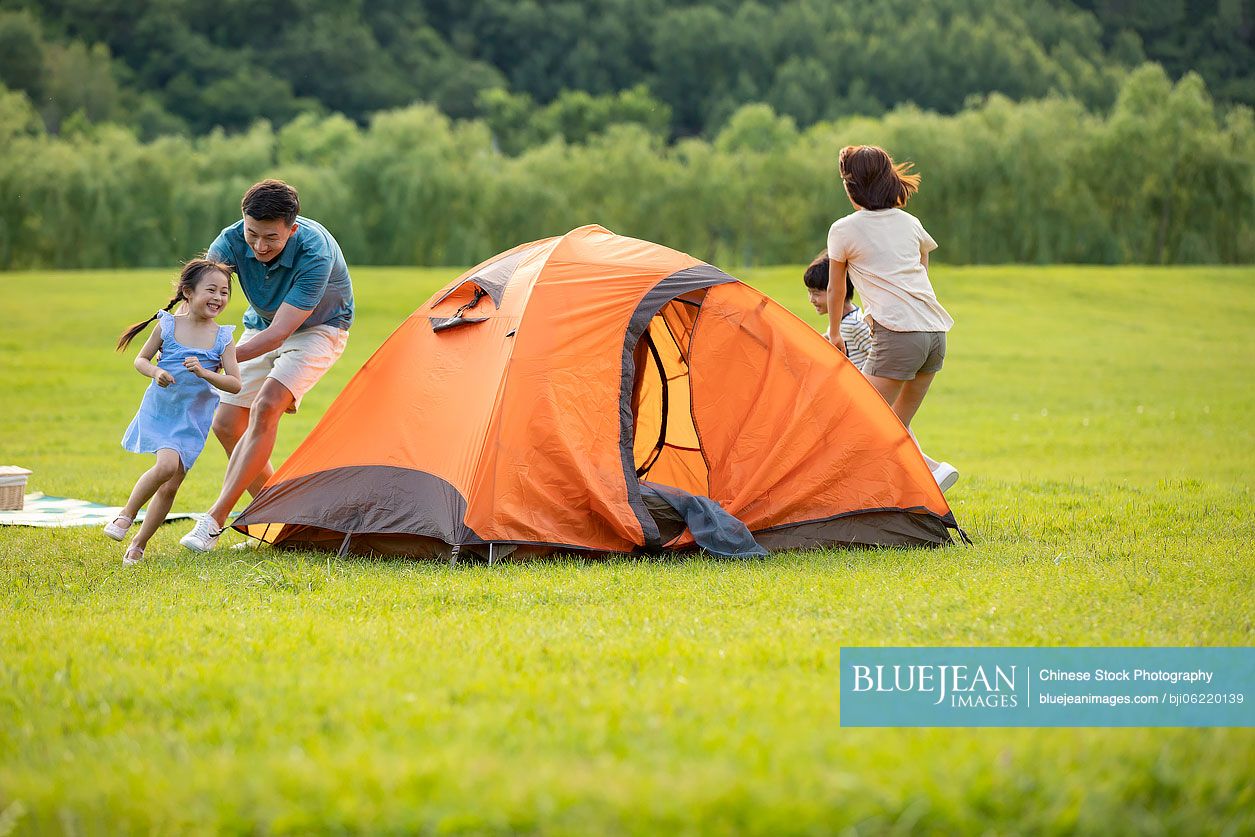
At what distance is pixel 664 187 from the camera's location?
130ft

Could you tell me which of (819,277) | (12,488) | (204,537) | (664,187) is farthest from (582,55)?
(204,537)

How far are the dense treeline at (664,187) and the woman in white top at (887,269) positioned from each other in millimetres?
31763

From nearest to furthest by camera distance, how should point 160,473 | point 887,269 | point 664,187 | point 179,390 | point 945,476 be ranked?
point 160,473 < point 179,390 < point 887,269 < point 945,476 < point 664,187

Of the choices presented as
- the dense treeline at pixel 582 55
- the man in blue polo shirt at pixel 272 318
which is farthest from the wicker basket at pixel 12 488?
the dense treeline at pixel 582 55

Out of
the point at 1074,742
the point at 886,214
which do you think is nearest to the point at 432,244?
the point at 886,214

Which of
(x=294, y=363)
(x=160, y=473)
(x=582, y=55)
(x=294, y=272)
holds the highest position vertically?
(x=582, y=55)

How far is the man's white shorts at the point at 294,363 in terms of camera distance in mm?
6098

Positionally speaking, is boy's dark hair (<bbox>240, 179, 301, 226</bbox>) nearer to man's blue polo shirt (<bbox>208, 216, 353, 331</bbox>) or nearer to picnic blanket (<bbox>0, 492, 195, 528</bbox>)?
man's blue polo shirt (<bbox>208, 216, 353, 331</bbox>)

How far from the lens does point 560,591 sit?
4.94 metres

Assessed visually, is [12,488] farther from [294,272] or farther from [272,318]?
[294,272]

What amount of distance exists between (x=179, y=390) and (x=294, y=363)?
22.0 inches

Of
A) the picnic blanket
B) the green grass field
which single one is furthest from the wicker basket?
the green grass field

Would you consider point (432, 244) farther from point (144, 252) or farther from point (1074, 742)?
point (1074, 742)

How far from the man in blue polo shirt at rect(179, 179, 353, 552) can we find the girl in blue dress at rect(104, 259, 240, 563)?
0.14 meters
